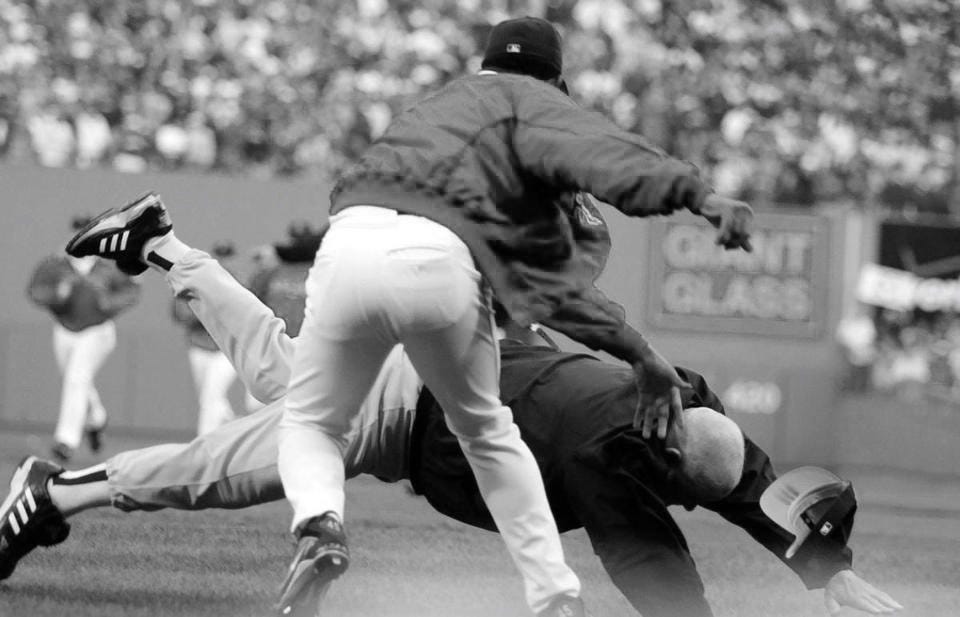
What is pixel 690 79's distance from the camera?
15.8m

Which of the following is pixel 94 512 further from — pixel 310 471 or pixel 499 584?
pixel 310 471

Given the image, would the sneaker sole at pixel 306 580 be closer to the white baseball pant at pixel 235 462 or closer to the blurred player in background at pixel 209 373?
the white baseball pant at pixel 235 462

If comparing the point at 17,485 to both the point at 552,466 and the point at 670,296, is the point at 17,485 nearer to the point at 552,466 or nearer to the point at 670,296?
the point at 552,466

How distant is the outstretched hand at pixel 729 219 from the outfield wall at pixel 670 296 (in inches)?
422

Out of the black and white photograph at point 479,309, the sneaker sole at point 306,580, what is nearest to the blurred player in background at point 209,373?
the black and white photograph at point 479,309

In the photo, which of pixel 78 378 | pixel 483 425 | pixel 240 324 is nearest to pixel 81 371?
pixel 78 378

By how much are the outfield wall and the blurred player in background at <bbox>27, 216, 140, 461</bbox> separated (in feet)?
8.11

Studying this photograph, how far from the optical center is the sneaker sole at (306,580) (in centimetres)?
409

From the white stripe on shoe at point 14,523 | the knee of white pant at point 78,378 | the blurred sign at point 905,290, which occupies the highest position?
the white stripe on shoe at point 14,523

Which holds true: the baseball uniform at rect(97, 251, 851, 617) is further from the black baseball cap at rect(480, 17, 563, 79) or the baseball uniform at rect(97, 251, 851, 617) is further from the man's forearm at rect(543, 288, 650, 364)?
the black baseball cap at rect(480, 17, 563, 79)

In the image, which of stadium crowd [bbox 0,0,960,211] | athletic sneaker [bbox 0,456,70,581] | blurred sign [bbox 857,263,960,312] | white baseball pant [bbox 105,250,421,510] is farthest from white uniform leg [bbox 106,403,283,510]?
blurred sign [bbox 857,263,960,312]

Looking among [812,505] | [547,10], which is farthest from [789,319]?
[812,505]

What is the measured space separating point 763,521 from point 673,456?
566mm

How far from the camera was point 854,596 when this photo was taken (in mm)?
4875
